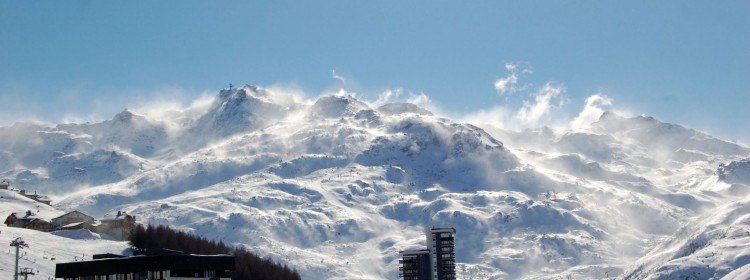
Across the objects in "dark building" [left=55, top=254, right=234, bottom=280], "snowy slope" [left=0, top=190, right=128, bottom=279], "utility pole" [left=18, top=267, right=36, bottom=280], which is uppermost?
"snowy slope" [left=0, top=190, right=128, bottom=279]

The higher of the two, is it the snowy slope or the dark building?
the snowy slope

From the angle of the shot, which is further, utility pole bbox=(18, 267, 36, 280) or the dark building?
utility pole bbox=(18, 267, 36, 280)

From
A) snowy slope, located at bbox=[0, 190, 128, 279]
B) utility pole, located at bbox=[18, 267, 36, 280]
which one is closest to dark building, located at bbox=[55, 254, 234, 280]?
utility pole, located at bbox=[18, 267, 36, 280]

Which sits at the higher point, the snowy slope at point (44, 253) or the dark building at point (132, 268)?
the snowy slope at point (44, 253)

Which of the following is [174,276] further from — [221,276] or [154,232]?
[154,232]

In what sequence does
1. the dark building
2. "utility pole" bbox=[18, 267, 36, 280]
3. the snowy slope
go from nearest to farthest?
1. the dark building
2. "utility pole" bbox=[18, 267, 36, 280]
3. the snowy slope

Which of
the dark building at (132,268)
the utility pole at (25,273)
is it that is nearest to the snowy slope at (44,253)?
the utility pole at (25,273)

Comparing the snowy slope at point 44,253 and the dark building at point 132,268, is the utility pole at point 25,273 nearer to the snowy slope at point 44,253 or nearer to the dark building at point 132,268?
the snowy slope at point 44,253

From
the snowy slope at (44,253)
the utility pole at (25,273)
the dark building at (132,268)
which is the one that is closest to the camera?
the dark building at (132,268)

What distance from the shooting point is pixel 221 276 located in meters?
115

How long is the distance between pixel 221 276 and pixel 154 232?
8530 centimetres

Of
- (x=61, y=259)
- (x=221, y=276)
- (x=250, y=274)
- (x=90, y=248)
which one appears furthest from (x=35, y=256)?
(x=221, y=276)

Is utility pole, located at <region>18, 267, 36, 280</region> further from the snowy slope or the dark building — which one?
the dark building

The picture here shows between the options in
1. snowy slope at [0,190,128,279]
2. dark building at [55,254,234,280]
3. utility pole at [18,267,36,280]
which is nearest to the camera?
dark building at [55,254,234,280]
